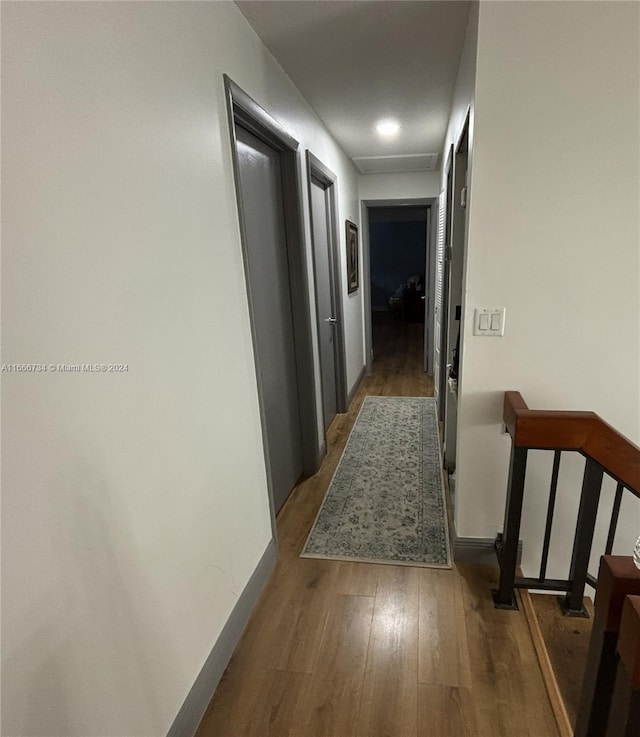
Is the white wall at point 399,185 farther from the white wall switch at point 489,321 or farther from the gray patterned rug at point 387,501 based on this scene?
the white wall switch at point 489,321

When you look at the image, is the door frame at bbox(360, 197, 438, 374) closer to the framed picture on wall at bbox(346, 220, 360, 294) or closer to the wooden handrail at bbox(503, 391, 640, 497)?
the framed picture on wall at bbox(346, 220, 360, 294)

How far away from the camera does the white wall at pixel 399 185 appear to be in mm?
4539

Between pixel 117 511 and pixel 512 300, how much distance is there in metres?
1.53

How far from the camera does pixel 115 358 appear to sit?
96cm

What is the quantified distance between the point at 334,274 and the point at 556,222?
6.76 feet

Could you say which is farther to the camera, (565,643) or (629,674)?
(565,643)

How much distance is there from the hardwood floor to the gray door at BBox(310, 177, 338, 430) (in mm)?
1498

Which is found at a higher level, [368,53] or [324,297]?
[368,53]

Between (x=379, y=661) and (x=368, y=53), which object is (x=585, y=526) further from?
(x=368, y=53)

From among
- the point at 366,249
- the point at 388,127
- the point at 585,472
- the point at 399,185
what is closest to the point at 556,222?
the point at 585,472

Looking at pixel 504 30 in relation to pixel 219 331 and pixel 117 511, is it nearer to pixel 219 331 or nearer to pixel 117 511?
pixel 219 331

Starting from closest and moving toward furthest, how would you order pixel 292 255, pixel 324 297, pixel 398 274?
pixel 292 255
pixel 324 297
pixel 398 274

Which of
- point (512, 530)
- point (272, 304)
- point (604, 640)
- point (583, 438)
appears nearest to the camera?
point (604, 640)

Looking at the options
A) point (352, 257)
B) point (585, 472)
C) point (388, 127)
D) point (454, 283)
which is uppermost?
point (388, 127)
